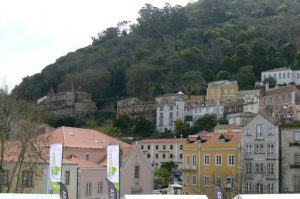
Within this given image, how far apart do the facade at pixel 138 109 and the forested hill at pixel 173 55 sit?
23.4 feet

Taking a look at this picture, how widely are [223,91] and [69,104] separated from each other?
34514 millimetres

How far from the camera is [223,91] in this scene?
4306 inches

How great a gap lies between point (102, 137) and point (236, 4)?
515 ft

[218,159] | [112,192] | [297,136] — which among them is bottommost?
[112,192]

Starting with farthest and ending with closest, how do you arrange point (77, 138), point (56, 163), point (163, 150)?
point (163, 150)
point (77, 138)
point (56, 163)

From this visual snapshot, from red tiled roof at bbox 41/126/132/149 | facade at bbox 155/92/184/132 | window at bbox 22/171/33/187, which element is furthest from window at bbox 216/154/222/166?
facade at bbox 155/92/184/132

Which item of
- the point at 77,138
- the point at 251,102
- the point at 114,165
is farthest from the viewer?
the point at 251,102

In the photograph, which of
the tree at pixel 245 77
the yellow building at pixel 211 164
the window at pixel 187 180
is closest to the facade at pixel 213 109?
the tree at pixel 245 77

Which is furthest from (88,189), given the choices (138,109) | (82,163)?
(138,109)

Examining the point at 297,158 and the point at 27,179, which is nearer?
the point at 27,179

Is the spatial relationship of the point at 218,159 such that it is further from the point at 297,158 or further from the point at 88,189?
the point at 88,189

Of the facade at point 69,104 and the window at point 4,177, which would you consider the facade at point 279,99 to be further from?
the window at point 4,177

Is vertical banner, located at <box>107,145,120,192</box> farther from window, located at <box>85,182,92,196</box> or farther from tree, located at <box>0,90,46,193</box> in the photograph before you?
window, located at <box>85,182,92,196</box>

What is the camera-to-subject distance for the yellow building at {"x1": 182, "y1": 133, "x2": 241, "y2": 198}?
163 feet
